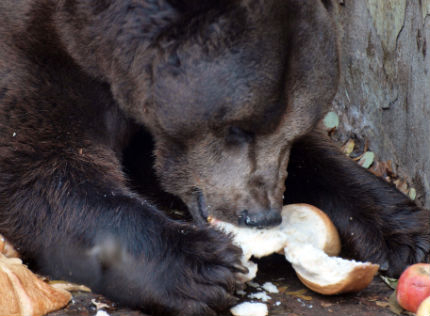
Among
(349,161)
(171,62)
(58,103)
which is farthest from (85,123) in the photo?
(349,161)

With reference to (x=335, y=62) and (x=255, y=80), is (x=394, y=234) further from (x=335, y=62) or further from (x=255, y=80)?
(x=255, y=80)

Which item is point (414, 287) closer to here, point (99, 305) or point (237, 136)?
point (237, 136)

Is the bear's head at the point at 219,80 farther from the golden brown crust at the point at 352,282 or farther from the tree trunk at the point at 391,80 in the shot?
the tree trunk at the point at 391,80

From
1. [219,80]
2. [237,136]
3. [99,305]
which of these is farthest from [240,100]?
[99,305]

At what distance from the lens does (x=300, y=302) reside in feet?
9.96

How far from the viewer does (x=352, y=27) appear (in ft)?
15.2

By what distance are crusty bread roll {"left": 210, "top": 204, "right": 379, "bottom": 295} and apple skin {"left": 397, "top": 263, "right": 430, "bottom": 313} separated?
139 mm

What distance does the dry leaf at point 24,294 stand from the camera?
105 inches

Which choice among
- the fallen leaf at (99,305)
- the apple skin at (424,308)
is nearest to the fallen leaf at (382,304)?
the apple skin at (424,308)

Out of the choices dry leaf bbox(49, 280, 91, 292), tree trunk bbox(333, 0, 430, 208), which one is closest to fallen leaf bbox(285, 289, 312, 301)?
dry leaf bbox(49, 280, 91, 292)

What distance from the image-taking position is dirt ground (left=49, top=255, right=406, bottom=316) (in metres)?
2.91

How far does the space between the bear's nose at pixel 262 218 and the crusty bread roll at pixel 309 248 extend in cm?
3

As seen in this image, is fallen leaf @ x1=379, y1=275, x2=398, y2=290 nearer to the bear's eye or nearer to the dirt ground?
the dirt ground

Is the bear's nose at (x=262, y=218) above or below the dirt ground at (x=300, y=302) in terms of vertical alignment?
above
